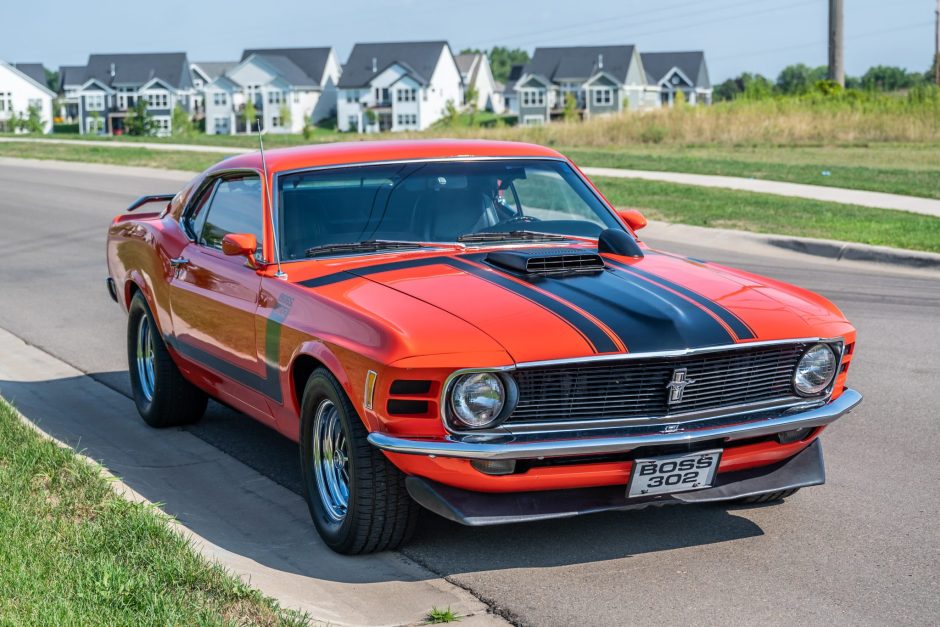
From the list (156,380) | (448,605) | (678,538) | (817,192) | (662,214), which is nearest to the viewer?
(448,605)

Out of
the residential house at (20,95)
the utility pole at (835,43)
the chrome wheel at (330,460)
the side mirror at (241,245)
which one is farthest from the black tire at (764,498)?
the residential house at (20,95)

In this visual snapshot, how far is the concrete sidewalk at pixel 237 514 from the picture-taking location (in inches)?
177

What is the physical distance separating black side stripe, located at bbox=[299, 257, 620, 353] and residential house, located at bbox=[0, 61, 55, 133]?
374ft

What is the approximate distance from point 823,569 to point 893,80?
425 ft

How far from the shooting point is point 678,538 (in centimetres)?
512

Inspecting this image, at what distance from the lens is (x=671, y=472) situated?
461 centimetres

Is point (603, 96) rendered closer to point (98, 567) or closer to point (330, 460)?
point (330, 460)

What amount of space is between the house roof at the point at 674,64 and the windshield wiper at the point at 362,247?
115m

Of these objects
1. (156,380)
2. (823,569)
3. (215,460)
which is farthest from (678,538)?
(156,380)

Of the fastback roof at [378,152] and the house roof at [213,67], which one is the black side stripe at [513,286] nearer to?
the fastback roof at [378,152]

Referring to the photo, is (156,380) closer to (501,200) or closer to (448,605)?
(501,200)

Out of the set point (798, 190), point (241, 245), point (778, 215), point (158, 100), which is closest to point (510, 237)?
point (241, 245)

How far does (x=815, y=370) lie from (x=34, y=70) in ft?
428

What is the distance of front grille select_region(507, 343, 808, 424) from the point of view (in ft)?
14.9
